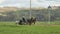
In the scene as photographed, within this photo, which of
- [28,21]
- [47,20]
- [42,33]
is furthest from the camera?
[47,20]

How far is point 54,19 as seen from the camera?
731 inches

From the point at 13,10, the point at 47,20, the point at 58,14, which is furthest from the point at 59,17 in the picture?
the point at 13,10

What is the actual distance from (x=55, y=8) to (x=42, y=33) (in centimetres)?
835

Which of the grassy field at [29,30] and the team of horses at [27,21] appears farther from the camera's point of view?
the team of horses at [27,21]

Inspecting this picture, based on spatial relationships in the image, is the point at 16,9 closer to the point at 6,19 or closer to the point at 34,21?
the point at 6,19

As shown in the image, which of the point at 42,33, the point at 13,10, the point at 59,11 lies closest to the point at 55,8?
the point at 59,11

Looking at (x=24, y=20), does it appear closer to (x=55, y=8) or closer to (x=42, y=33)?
(x=55, y=8)

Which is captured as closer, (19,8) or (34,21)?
(34,21)

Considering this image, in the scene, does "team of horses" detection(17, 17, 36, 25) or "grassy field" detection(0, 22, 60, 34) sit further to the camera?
"team of horses" detection(17, 17, 36, 25)

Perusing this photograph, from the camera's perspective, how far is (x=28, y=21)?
16.5 metres

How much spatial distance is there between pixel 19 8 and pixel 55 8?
3.81 m

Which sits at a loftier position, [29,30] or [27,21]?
[29,30]

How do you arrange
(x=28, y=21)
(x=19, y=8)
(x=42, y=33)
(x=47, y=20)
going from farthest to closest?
(x=19, y=8) → (x=47, y=20) → (x=28, y=21) → (x=42, y=33)

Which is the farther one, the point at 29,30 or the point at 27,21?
the point at 27,21
